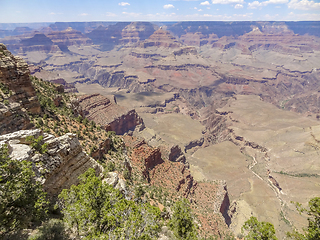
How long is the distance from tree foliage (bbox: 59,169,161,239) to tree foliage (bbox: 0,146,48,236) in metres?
2.68

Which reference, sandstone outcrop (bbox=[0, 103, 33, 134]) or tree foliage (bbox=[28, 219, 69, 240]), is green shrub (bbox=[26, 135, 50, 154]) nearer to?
tree foliage (bbox=[28, 219, 69, 240])

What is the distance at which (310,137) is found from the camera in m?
112

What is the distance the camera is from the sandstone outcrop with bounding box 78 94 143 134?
351ft

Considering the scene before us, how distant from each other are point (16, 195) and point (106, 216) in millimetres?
6203

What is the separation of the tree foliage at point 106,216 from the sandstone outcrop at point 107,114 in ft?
296

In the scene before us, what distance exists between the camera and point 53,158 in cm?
1764

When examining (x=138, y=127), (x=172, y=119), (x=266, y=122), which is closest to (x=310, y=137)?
(x=266, y=122)

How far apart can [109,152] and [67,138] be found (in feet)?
68.1

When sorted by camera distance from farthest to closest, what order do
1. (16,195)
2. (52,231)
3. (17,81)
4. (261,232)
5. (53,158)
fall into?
(17,81)
(261,232)
(53,158)
(52,231)
(16,195)

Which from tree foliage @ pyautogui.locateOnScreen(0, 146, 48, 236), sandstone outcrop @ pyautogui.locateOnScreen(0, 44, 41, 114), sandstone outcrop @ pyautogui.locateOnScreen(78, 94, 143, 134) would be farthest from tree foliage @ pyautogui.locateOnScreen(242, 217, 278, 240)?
sandstone outcrop @ pyautogui.locateOnScreen(78, 94, 143, 134)

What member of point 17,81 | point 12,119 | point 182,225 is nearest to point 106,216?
point 182,225

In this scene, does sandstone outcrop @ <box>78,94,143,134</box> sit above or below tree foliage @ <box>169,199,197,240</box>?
below

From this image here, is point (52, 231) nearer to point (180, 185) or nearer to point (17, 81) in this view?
point (17, 81)

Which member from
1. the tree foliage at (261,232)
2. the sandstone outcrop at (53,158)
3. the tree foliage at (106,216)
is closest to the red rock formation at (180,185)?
the sandstone outcrop at (53,158)
